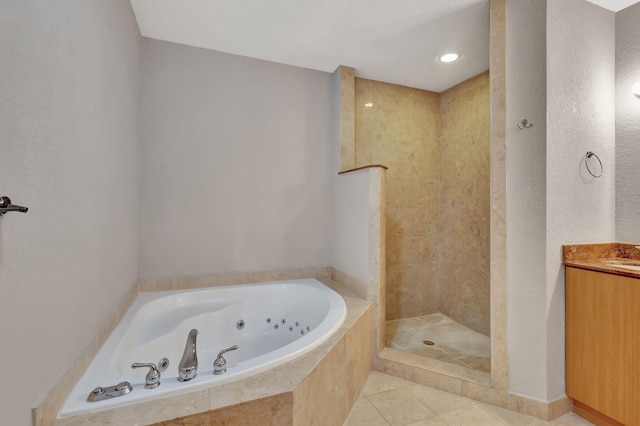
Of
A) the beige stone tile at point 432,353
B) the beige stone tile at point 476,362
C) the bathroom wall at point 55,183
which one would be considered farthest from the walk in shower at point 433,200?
the bathroom wall at point 55,183

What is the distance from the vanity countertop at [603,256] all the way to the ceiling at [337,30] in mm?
1523

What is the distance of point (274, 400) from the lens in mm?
1034

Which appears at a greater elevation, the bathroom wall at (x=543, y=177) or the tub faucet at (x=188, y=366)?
the bathroom wall at (x=543, y=177)

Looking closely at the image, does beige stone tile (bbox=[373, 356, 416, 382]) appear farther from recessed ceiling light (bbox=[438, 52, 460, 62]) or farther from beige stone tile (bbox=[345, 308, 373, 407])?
recessed ceiling light (bbox=[438, 52, 460, 62])

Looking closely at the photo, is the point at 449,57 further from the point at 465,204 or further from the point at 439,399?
the point at 439,399

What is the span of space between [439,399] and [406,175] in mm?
1955

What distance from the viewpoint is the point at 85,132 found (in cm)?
123

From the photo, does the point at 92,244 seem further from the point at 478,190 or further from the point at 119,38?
the point at 478,190

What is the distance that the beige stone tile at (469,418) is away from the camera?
62.6 inches

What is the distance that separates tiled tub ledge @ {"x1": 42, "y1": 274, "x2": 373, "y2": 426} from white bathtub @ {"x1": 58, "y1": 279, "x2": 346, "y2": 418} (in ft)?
0.23

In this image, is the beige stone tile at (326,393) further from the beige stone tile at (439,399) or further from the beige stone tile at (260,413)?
the beige stone tile at (439,399)

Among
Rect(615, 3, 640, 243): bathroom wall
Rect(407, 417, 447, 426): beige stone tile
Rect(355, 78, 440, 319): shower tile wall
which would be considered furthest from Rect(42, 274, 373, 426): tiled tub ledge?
Rect(615, 3, 640, 243): bathroom wall

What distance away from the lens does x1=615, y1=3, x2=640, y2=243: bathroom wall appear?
1.79m

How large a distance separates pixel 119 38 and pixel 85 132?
2.60ft
